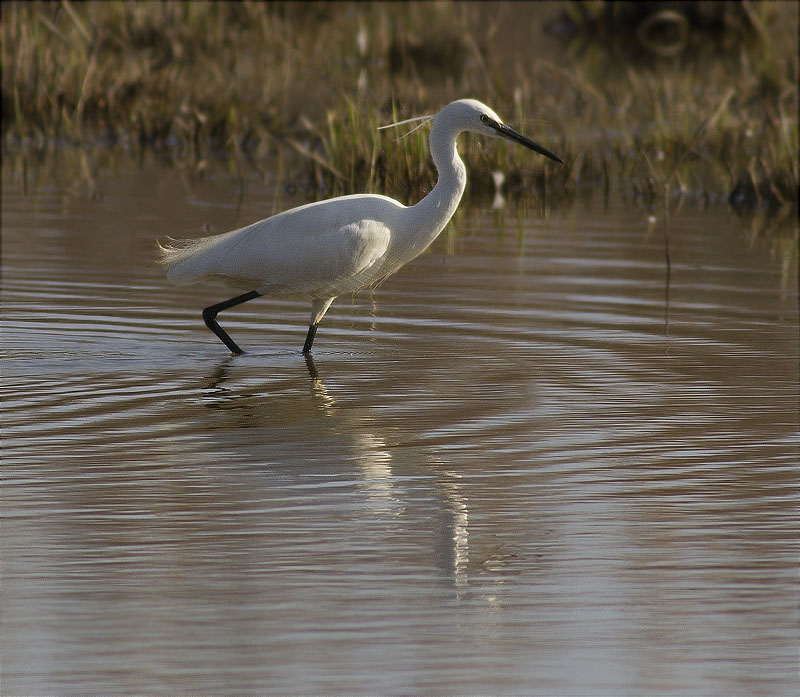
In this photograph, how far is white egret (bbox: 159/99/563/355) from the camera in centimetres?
712

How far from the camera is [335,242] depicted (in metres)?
7.07

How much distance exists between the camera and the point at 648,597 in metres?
3.86

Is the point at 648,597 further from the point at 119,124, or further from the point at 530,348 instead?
the point at 119,124

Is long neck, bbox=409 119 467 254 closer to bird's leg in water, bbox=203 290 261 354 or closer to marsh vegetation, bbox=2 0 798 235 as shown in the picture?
bird's leg in water, bbox=203 290 261 354

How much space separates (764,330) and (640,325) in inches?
23.4

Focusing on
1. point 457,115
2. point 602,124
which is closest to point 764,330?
point 457,115

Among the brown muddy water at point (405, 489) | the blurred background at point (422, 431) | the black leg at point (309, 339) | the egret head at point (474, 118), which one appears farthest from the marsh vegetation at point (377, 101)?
the black leg at point (309, 339)

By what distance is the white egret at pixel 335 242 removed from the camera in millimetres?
7117

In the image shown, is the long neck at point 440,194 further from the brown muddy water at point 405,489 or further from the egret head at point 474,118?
the brown muddy water at point 405,489

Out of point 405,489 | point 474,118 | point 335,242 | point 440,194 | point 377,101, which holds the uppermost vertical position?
point 377,101

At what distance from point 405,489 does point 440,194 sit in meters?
2.65

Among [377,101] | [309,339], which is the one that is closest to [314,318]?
[309,339]

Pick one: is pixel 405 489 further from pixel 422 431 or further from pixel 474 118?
pixel 474 118

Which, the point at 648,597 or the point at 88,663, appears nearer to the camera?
the point at 88,663
